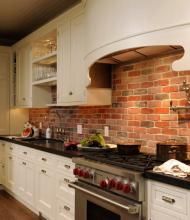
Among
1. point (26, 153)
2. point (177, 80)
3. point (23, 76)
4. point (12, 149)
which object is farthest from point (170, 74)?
point (23, 76)

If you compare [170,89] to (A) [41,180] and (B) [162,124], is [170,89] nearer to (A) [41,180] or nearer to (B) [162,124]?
(B) [162,124]

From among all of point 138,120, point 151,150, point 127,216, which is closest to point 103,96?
point 138,120

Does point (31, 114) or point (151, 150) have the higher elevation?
point (31, 114)

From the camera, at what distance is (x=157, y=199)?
6.82 ft

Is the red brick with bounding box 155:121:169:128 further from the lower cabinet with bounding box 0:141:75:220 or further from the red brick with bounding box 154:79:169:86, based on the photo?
the lower cabinet with bounding box 0:141:75:220

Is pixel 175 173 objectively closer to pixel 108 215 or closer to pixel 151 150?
pixel 108 215

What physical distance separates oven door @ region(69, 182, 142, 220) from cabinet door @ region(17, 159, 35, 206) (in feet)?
4.40

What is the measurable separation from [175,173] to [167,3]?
42.1 inches

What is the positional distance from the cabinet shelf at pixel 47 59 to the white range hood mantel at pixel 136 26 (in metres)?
1.44

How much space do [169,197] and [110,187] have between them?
1.87ft

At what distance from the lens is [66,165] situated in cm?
320

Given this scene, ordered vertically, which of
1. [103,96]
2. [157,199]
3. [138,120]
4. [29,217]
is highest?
[103,96]

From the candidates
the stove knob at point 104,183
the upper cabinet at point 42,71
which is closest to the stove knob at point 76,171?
the stove knob at point 104,183

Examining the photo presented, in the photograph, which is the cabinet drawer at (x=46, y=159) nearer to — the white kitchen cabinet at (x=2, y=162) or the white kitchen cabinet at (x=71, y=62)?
the white kitchen cabinet at (x=71, y=62)
